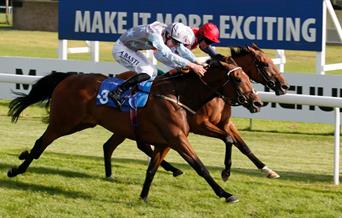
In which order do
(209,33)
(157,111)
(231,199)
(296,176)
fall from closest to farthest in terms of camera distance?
(231,199) → (157,111) → (209,33) → (296,176)

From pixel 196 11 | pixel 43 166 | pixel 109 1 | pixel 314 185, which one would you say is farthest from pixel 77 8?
pixel 314 185

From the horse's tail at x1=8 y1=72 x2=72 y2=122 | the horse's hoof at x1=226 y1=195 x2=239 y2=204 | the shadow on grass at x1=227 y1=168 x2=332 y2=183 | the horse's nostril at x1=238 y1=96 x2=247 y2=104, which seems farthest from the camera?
the shadow on grass at x1=227 y1=168 x2=332 y2=183

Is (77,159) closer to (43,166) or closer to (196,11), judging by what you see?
(43,166)

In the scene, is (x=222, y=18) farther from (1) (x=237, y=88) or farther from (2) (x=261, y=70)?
(1) (x=237, y=88)

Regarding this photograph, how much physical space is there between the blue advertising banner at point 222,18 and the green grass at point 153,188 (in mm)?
2166

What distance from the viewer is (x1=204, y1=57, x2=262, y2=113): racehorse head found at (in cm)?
700

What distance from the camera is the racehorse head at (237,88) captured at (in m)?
7.00

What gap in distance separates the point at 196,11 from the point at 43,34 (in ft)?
88.1

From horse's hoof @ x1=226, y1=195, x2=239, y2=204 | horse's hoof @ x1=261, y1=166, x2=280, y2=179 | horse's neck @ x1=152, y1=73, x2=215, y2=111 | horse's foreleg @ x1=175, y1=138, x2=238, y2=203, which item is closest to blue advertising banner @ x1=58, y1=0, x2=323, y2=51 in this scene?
horse's hoof @ x1=261, y1=166, x2=280, y2=179

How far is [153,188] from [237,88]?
1.15 meters

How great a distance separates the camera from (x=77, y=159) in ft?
30.7

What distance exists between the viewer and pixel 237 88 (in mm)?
7039

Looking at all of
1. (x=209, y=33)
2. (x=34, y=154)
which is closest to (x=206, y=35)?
(x=209, y=33)

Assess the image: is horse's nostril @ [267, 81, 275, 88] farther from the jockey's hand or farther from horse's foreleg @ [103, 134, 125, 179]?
horse's foreleg @ [103, 134, 125, 179]
